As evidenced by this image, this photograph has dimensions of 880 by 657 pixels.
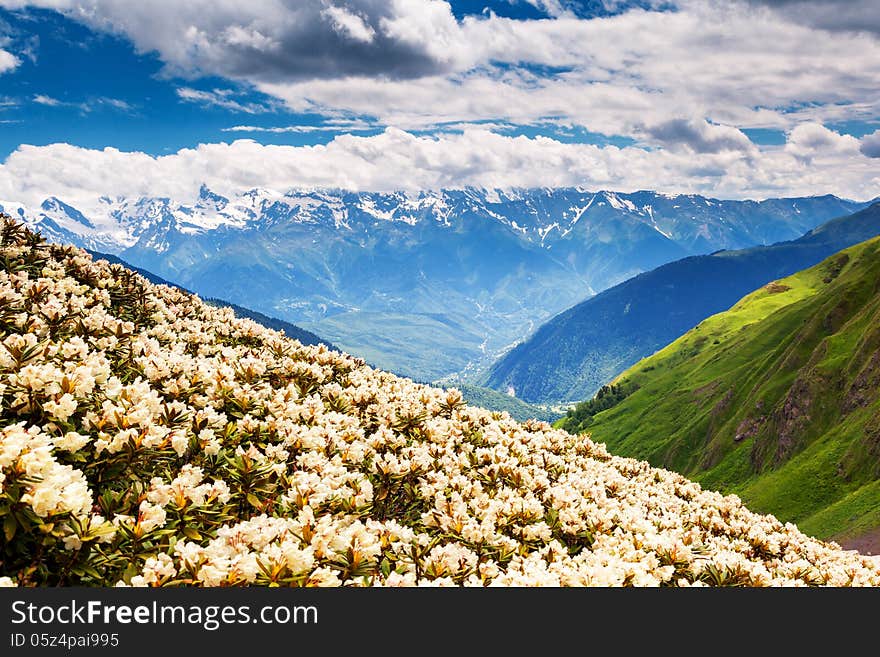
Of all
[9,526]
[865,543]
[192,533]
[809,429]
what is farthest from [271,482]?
[809,429]

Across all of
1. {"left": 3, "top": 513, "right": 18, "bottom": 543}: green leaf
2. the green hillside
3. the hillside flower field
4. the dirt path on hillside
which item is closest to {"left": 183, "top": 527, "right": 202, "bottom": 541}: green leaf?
the hillside flower field

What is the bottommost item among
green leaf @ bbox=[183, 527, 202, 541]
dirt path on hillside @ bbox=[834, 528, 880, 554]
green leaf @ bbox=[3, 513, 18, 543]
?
dirt path on hillside @ bbox=[834, 528, 880, 554]

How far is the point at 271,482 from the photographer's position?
8914mm

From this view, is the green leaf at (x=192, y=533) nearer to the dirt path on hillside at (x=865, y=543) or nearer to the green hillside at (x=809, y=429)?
the dirt path on hillside at (x=865, y=543)

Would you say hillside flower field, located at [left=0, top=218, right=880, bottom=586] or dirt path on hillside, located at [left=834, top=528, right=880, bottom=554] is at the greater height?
hillside flower field, located at [left=0, top=218, right=880, bottom=586]

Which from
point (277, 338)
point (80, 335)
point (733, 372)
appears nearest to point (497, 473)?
point (277, 338)

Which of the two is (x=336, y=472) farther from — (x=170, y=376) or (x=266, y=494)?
(x=170, y=376)

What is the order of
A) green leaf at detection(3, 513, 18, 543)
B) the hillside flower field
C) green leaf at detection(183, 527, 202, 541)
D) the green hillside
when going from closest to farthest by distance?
1. green leaf at detection(3, 513, 18, 543)
2. the hillside flower field
3. green leaf at detection(183, 527, 202, 541)
4. the green hillside

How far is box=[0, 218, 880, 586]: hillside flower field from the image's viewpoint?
20.3 feet

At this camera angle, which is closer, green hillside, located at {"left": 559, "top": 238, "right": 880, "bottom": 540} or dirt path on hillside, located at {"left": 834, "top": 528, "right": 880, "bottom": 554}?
dirt path on hillside, located at {"left": 834, "top": 528, "right": 880, "bottom": 554}

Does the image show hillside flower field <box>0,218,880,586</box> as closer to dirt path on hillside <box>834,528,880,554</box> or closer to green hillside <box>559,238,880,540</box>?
dirt path on hillside <box>834,528,880,554</box>

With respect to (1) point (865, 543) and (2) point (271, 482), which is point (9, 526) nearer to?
(2) point (271, 482)

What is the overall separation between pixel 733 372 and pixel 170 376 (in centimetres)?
20430

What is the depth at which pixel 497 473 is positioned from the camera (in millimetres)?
12336
